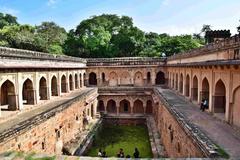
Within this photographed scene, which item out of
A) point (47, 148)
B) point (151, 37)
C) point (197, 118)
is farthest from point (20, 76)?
point (151, 37)

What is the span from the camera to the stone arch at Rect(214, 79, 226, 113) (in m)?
13.4

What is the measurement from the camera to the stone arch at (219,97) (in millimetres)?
13438

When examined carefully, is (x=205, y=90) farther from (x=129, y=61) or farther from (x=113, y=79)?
(x=113, y=79)

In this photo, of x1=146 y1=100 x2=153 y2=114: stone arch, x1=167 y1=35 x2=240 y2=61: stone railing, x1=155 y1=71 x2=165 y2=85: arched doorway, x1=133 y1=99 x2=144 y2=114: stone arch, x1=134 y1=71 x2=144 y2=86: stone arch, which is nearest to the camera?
x1=167 y1=35 x2=240 y2=61: stone railing

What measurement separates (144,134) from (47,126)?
11.3 meters

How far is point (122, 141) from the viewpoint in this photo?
820 inches

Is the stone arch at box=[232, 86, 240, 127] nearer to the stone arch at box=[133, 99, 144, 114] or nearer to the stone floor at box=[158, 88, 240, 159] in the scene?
the stone floor at box=[158, 88, 240, 159]

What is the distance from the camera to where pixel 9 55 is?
1418cm

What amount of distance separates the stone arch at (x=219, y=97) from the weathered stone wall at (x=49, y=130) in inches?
357

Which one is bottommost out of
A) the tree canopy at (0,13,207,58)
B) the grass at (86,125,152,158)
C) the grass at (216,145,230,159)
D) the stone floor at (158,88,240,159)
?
the grass at (86,125,152,158)

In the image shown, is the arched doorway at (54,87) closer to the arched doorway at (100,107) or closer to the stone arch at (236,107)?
the arched doorway at (100,107)

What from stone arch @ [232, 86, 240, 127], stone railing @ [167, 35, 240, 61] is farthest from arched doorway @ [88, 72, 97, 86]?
stone arch @ [232, 86, 240, 127]

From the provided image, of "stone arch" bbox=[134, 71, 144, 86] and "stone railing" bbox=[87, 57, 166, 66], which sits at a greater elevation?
"stone railing" bbox=[87, 57, 166, 66]

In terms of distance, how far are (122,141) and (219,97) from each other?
32.2 ft
